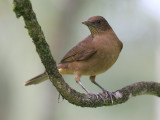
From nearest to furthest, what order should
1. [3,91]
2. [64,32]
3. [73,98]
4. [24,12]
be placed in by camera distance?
[24,12] < [73,98] < [64,32] < [3,91]

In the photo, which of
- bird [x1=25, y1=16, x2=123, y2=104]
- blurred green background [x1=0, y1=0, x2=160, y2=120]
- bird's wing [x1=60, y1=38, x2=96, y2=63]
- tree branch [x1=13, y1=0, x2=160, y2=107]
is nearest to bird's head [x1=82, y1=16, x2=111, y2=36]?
bird [x1=25, y1=16, x2=123, y2=104]

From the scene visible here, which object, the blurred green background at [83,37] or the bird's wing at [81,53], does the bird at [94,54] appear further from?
the blurred green background at [83,37]

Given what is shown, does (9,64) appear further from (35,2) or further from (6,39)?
(35,2)

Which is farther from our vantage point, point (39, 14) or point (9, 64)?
point (9, 64)

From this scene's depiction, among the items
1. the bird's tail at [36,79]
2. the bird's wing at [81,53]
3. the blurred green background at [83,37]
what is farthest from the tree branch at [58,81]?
the blurred green background at [83,37]

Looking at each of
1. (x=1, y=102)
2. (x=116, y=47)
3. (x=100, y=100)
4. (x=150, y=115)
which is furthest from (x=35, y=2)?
(x=100, y=100)

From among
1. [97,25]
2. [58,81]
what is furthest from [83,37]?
[58,81]
